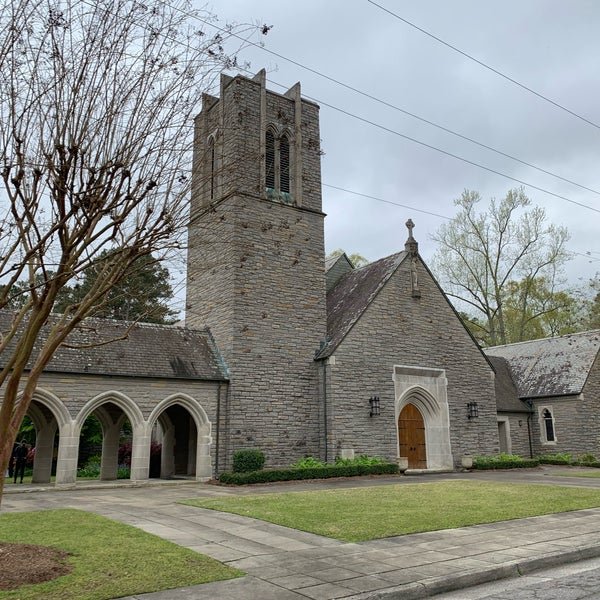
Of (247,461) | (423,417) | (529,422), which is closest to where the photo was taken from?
(247,461)

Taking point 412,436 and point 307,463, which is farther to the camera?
point 412,436

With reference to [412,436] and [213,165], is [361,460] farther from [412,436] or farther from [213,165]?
[213,165]

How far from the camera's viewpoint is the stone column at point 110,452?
20406mm

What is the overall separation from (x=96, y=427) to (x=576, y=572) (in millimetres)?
23698

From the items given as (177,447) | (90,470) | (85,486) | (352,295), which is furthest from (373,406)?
(90,470)

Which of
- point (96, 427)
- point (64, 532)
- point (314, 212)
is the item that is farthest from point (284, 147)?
point (64, 532)

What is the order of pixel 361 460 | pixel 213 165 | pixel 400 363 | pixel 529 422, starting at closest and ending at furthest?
1. pixel 213 165
2. pixel 361 460
3. pixel 400 363
4. pixel 529 422

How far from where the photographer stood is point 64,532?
847cm

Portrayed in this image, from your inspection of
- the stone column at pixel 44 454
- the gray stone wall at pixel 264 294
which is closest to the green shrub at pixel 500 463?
the gray stone wall at pixel 264 294

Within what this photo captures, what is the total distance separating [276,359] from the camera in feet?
65.8

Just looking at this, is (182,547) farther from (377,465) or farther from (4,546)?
(377,465)

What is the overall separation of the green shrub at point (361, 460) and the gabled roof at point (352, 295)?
3607 mm

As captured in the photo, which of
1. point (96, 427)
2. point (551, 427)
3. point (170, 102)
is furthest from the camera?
point (551, 427)

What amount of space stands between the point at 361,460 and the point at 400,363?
423 centimetres
